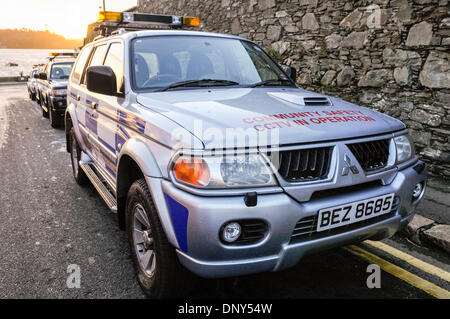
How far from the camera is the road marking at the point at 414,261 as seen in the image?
286 centimetres

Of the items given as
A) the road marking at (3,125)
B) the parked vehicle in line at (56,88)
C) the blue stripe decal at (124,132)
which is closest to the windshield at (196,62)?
the blue stripe decal at (124,132)

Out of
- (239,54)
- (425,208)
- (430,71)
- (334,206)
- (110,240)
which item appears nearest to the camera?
(334,206)

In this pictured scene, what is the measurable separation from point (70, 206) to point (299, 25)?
5.71m

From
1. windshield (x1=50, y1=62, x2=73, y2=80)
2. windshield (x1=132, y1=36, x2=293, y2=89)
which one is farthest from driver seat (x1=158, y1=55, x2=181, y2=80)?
windshield (x1=50, y1=62, x2=73, y2=80)

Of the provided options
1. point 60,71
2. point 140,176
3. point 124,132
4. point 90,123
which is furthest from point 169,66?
point 60,71

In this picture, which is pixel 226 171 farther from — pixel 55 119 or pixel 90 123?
pixel 55 119

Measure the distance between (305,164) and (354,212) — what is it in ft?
1.37

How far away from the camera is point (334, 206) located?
6.66 feet

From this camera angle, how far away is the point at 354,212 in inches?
83.2

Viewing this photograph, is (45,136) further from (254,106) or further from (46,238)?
(254,106)

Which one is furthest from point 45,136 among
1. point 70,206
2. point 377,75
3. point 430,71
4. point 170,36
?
point 430,71

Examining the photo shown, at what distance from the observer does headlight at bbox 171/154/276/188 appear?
75.0 inches

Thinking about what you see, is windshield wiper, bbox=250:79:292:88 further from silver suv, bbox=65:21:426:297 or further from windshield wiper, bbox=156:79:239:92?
silver suv, bbox=65:21:426:297
